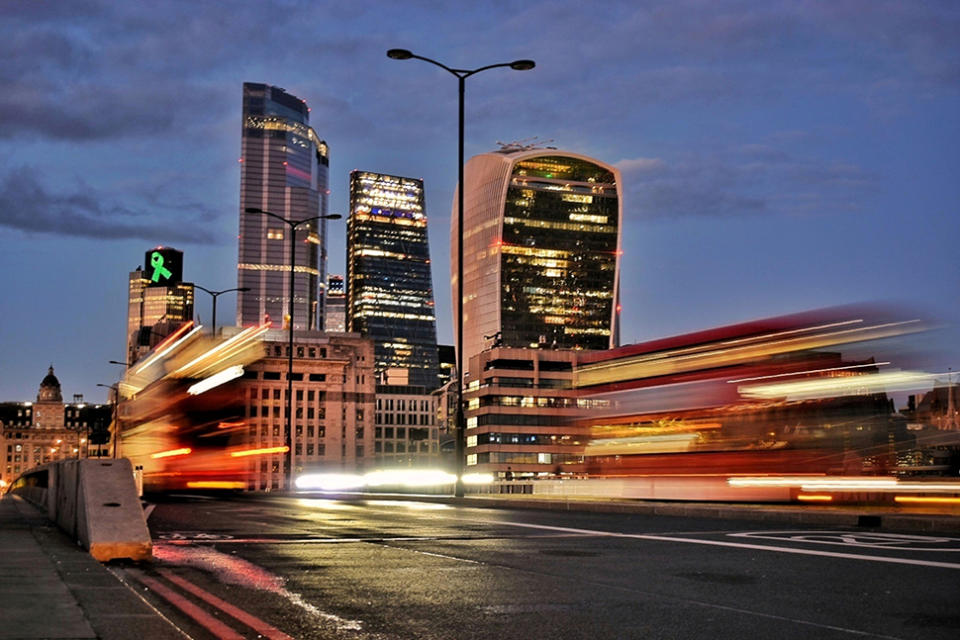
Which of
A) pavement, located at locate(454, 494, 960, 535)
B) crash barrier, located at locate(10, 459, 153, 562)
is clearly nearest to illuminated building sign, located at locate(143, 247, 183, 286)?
pavement, located at locate(454, 494, 960, 535)

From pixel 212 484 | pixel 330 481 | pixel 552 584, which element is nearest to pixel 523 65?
pixel 212 484

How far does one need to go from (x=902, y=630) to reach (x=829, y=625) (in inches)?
17.7

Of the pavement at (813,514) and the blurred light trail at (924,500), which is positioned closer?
the pavement at (813,514)

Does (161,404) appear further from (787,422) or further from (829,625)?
(829,625)

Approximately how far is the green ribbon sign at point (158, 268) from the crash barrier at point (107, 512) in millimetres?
39066

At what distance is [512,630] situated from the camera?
6.77 meters

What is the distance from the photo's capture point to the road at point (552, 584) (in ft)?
22.8

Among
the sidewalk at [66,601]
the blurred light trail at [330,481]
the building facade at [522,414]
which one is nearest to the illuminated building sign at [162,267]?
the blurred light trail at [330,481]

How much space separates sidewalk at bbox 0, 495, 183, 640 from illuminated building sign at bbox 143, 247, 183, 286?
138ft

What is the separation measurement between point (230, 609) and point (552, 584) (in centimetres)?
282

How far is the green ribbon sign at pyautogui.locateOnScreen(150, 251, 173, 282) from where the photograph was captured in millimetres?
51406

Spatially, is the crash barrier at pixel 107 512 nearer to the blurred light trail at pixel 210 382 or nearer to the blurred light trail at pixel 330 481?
the blurred light trail at pixel 210 382

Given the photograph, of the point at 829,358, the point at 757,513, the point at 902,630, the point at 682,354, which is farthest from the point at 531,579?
the point at 682,354

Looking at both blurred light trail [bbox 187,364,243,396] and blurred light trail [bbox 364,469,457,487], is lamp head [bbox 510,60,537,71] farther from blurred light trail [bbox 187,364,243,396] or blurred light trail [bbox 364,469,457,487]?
blurred light trail [bbox 364,469,457,487]
